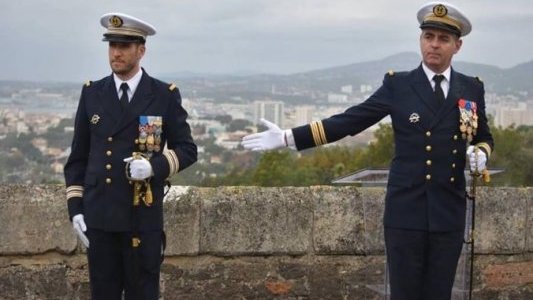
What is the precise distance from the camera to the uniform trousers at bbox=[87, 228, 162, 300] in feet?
12.4

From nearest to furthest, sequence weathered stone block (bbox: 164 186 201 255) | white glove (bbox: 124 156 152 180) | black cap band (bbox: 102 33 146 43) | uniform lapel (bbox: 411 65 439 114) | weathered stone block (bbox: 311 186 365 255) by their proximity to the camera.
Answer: white glove (bbox: 124 156 152 180) → black cap band (bbox: 102 33 146 43) → uniform lapel (bbox: 411 65 439 114) → weathered stone block (bbox: 164 186 201 255) → weathered stone block (bbox: 311 186 365 255)

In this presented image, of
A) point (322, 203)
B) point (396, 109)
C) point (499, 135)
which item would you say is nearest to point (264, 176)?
point (499, 135)

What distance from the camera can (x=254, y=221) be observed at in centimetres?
526

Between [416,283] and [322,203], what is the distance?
5.28 feet

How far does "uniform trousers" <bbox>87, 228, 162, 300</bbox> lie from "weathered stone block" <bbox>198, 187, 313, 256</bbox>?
140 cm

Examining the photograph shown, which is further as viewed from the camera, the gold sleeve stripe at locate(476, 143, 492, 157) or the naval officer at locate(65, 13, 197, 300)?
the gold sleeve stripe at locate(476, 143, 492, 157)

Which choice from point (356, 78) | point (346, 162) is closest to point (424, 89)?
point (346, 162)

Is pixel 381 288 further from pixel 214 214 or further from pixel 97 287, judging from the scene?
pixel 97 287

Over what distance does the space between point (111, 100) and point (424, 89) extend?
147 centimetres

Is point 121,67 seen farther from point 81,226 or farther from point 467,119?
point 467,119

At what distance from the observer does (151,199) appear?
374 cm

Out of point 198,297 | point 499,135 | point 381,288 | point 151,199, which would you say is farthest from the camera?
point 499,135

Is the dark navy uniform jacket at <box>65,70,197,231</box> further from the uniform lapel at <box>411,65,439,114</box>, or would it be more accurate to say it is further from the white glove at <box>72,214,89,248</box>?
the uniform lapel at <box>411,65,439,114</box>

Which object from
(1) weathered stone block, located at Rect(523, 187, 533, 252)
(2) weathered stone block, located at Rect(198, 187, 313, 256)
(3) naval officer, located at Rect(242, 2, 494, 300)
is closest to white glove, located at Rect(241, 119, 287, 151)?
(3) naval officer, located at Rect(242, 2, 494, 300)
